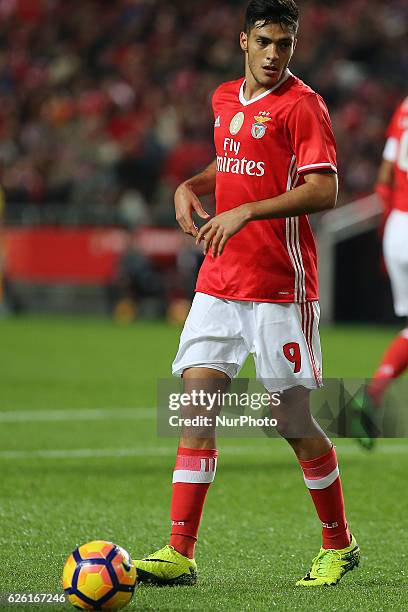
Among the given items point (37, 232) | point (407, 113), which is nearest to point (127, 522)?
point (407, 113)

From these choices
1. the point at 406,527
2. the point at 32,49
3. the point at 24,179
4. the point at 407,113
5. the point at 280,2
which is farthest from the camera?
the point at 32,49

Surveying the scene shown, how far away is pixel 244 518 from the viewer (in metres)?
5.87

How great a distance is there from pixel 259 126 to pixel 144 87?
18414mm

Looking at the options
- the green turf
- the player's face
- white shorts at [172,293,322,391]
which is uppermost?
the player's face

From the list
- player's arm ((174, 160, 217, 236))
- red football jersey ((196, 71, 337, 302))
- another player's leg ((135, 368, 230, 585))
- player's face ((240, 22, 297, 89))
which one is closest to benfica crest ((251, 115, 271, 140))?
red football jersey ((196, 71, 337, 302))

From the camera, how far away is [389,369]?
309 inches

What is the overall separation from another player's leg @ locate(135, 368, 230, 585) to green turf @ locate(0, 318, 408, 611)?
10cm

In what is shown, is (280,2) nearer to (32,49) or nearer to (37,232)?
(37,232)

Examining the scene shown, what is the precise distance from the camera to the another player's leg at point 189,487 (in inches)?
179

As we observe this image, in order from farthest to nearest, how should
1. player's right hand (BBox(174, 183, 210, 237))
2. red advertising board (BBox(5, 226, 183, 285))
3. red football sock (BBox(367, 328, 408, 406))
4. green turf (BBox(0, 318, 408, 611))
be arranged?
red advertising board (BBox(5, 226, 183, 285))
red football sock (BBox(367, 328, 408, 406))
player's right hand (BBox(174, 183, 210, 237))
green turf (BBox(0, 318, 408, 611))

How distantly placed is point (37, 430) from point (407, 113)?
10.9ft

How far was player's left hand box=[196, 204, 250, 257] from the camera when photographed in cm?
428

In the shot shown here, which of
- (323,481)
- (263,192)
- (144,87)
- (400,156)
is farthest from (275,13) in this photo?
(144,87)

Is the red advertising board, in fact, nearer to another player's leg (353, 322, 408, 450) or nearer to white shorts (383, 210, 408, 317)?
white shorts (383, 210, 408, 317)
